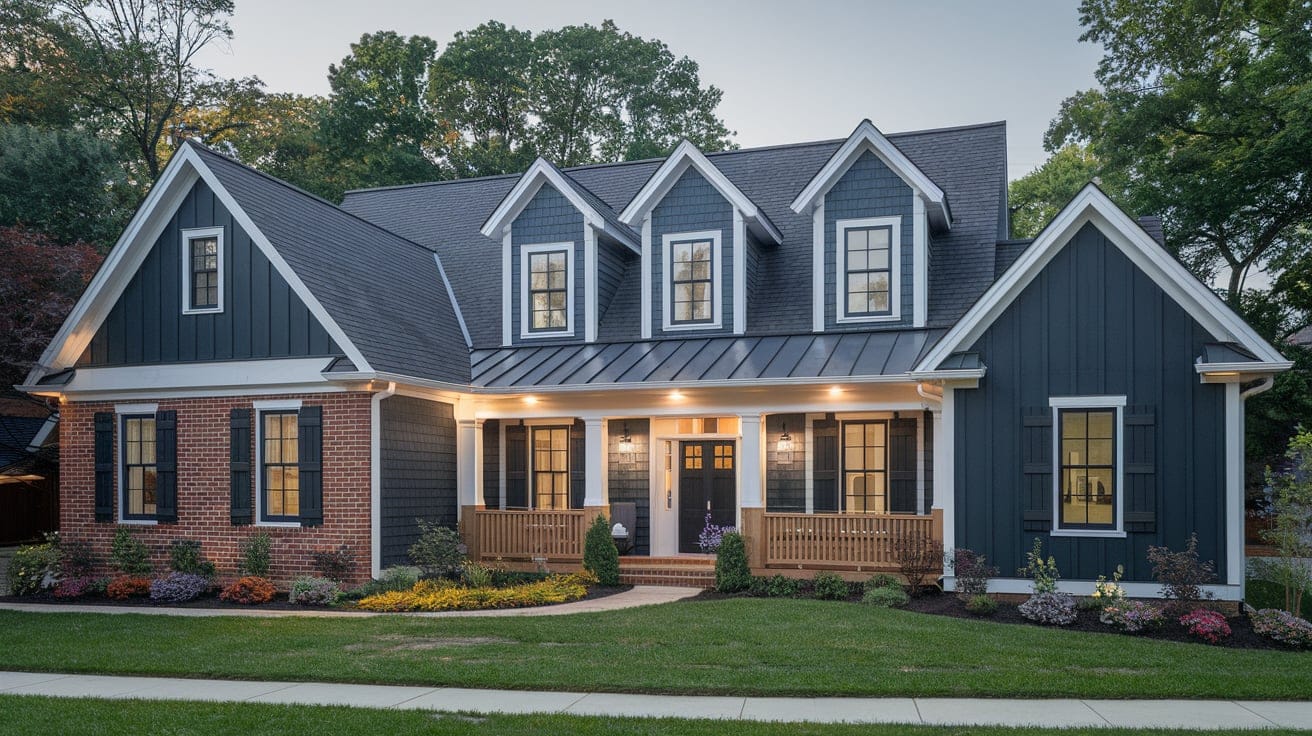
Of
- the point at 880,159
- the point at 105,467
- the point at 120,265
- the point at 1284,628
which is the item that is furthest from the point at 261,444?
the point at 1284,628

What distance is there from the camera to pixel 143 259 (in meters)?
16.8

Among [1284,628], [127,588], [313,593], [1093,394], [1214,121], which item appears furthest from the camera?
[1214,121]

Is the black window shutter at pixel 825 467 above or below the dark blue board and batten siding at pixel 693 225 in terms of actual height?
below

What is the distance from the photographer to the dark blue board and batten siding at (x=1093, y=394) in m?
13.3

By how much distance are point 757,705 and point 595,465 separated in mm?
8959

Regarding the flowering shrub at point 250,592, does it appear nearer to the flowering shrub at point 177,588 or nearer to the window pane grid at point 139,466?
the flowering shrub at point 177,588

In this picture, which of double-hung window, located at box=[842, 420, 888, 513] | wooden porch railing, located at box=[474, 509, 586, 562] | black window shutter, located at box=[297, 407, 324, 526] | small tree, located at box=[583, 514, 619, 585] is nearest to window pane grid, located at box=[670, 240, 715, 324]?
double-hung window, located at box=[842, 420, 888, 513]

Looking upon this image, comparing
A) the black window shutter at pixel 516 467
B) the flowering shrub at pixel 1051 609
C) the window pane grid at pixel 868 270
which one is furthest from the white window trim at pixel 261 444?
the flowering shrub at pixel 1051 609

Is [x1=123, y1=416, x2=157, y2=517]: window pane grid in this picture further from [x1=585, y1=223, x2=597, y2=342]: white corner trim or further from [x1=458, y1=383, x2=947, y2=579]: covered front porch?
[x1=585, y1=223, x2=597, y2=342]: white corner trim

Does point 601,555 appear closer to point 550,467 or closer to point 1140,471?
point 550,467

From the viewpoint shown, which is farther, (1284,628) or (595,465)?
(595,465)

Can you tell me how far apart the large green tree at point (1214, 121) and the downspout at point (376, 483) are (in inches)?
774

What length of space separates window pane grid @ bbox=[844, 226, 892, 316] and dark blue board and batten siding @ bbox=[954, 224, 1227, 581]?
325 cm

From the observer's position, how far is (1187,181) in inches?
979
